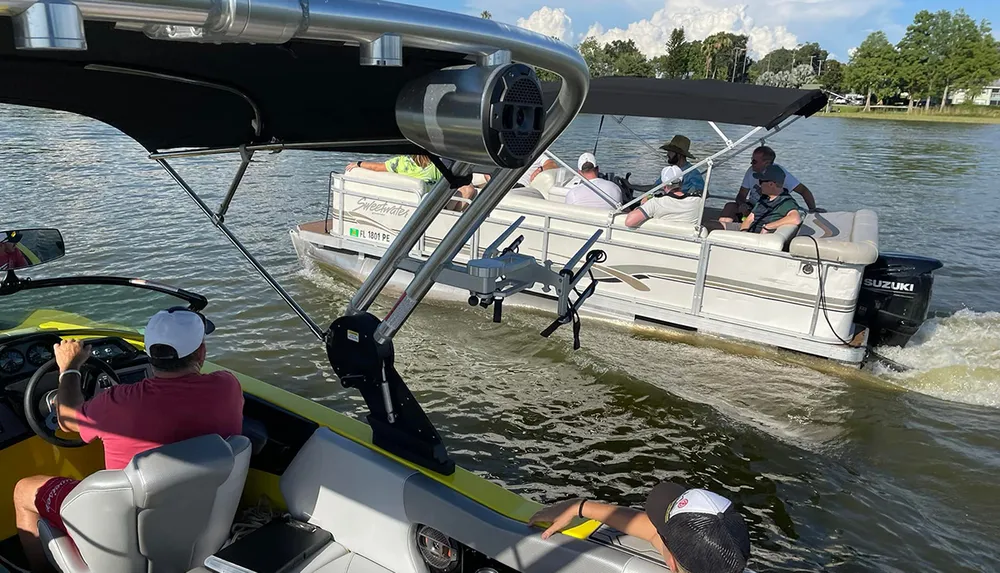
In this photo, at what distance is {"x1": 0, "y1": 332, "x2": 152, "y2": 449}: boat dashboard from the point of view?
2881 millimetres

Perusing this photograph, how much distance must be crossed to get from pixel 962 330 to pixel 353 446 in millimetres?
6944

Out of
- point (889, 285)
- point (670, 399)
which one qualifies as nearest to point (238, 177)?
point (670, 399)

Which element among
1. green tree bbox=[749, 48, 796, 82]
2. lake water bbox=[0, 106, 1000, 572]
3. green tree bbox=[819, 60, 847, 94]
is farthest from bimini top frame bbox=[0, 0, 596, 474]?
green tree bbox=[749, 48, 796, 82]

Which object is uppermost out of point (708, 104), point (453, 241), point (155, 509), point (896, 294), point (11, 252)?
point (708, 104)

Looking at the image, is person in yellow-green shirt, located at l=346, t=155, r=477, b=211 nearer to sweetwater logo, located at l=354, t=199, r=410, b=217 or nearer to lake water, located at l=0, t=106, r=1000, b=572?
sweetwater logo, located at l=354, t=199, r=410, b=217

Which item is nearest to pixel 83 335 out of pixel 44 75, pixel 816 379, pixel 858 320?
pixel 44 75

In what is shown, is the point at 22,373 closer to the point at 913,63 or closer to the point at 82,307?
the point at 82,307

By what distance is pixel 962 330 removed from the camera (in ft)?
23.7

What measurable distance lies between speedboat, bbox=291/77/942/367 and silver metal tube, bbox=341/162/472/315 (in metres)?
2.84

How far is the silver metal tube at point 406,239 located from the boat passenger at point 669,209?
4.74m

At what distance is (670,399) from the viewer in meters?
6.01

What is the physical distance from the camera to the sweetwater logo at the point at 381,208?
323 inches

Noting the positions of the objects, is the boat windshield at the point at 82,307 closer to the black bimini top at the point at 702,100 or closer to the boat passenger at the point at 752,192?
the black bimini top at the point at 702,100

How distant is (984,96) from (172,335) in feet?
280
